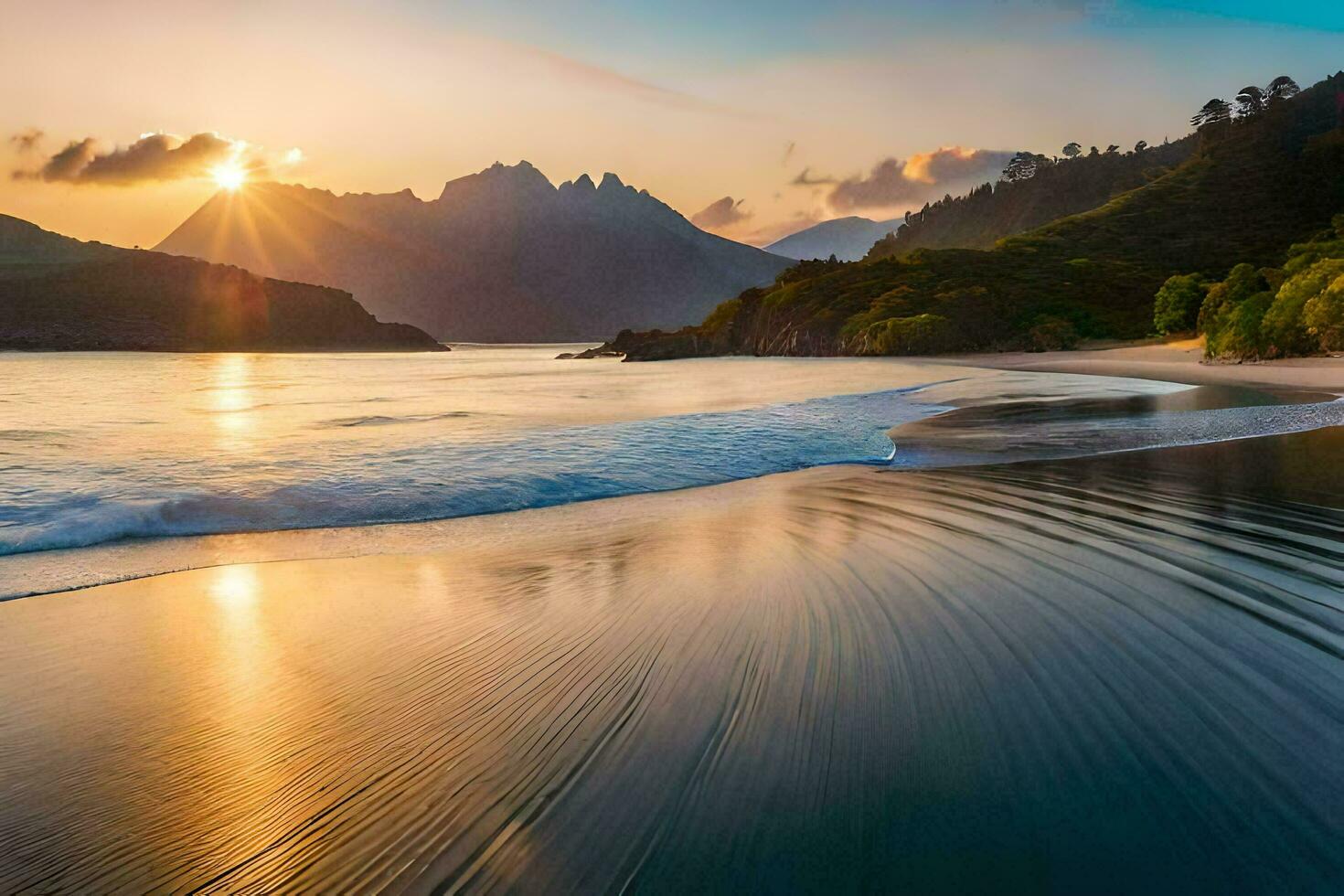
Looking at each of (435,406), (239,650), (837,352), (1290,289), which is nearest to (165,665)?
(239,650)

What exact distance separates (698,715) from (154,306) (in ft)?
479

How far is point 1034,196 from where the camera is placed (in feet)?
550

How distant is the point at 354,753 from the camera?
2621 millimetres

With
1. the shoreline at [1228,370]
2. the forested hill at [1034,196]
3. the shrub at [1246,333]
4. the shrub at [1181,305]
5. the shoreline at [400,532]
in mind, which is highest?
the forested hill at [1034,196]

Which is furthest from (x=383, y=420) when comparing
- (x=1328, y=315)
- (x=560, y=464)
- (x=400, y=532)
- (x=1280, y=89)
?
(x=1280, y=89)

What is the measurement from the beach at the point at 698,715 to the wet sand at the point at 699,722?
0.04ft

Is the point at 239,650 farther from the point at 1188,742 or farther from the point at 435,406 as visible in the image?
the point at 435,406

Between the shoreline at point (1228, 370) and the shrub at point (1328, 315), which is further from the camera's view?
the shrub at point (1328, 315)

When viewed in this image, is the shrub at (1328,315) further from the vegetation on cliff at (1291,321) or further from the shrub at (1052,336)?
the shrub at (1052,336)

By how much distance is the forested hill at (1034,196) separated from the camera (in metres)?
161

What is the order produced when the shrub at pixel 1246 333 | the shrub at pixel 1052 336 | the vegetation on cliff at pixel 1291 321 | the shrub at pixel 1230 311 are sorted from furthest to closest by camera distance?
the shrub at pixel 1052 336
the shrub at pixel 1230 311
the shrub at pixel 1246 333
the vegetation on cliff at pixel 1291 321

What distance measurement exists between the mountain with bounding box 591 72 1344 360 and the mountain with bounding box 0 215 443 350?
219 feet

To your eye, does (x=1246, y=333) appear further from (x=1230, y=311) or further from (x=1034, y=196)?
(x=1034, y=196)

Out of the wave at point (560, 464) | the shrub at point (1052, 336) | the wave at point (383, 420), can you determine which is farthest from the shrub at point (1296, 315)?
the wave at point (383, 420)
